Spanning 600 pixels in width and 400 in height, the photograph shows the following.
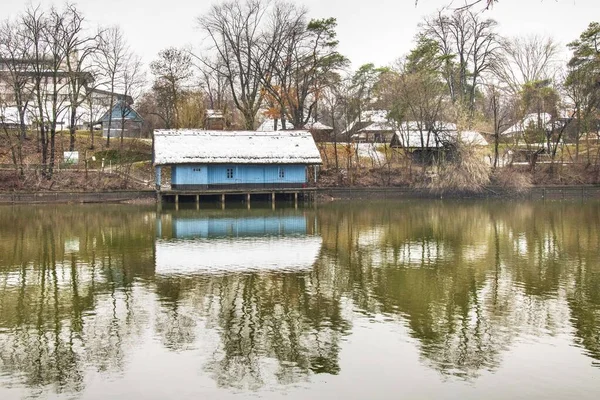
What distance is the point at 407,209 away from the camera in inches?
1486

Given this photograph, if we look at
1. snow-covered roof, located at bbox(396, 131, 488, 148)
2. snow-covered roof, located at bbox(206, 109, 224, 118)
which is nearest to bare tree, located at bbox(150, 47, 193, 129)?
snow-covered roof, located at bbox(206, 109, 224, 118)

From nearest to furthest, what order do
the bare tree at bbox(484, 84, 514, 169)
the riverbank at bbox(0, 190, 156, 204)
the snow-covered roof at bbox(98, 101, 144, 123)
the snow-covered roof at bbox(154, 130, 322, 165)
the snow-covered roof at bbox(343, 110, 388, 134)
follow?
the riverbank at bbox(0, 190, 156, 204) < the snow-covered roof at bbox(154, 130, 322, 165) < the bare tree at bbox(484, 84, 514, 169) < the snow-covered roof at bbox(98, 101, 144, 123) < the snow-covered roof at bbox(343, 110, 388, 134)

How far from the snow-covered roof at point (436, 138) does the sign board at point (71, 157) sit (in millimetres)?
25072

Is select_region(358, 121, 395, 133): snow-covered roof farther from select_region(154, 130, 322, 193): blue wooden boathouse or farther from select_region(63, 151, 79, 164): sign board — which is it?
select_region(63, 151, 79, 164): sign board

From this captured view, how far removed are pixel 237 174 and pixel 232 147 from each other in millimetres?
1948

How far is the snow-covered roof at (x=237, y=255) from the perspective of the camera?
60.0ft

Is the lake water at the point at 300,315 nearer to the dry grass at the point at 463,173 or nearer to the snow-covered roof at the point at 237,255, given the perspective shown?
the snow-covered roof at the point at 237,255

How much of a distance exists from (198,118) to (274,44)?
9.44 m

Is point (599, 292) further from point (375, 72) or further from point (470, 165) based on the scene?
point (375, 72)

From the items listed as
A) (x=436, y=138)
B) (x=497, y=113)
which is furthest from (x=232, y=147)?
(x=497, y=113)

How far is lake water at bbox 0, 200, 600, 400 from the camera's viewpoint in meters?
9.52

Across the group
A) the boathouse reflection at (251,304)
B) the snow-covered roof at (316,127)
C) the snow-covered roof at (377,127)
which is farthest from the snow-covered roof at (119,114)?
the boathouse reflection at (251,304)

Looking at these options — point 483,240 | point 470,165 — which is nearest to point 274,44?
point 470,165

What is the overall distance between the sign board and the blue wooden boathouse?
7871 millimetres
